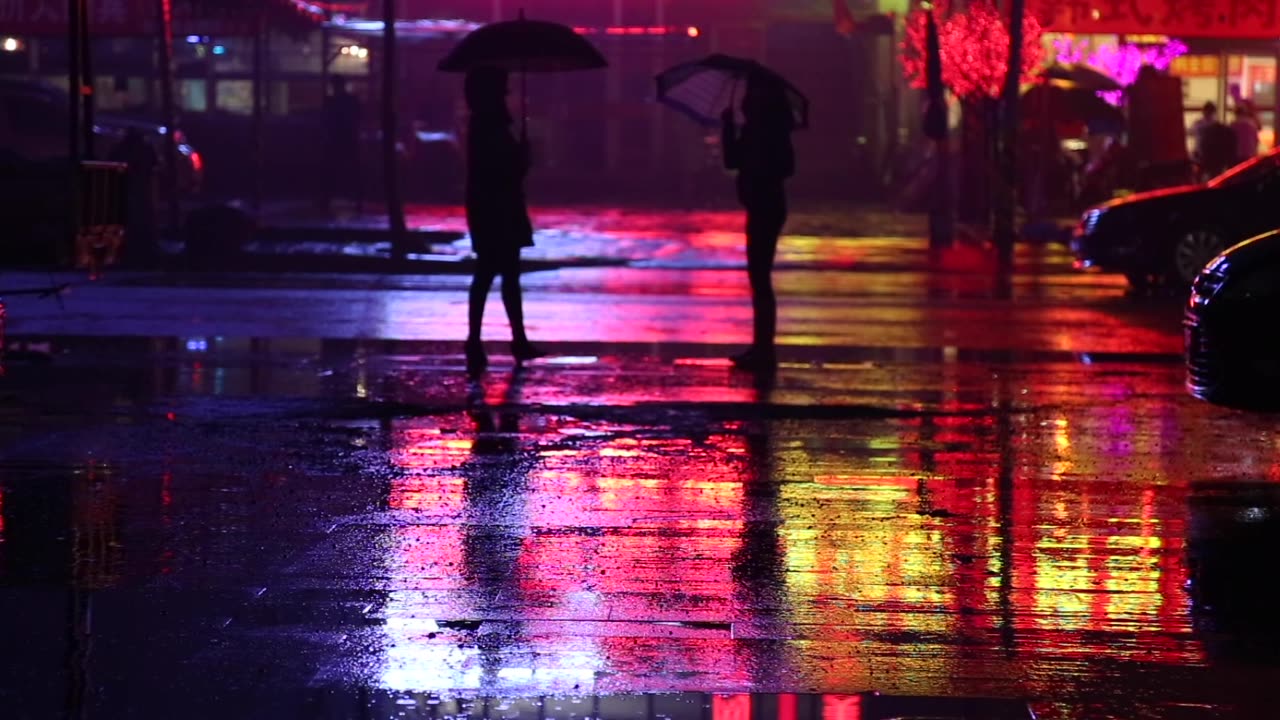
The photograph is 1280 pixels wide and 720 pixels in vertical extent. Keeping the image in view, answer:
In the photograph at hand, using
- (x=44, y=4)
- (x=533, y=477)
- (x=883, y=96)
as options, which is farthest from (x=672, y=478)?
(x=883, y=96)

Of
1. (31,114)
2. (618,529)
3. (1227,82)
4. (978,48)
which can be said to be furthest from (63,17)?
(1227,82)

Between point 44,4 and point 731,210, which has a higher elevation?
point 44,4

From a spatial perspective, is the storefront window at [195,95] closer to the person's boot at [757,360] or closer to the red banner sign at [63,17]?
the red banner sign at [63,17]

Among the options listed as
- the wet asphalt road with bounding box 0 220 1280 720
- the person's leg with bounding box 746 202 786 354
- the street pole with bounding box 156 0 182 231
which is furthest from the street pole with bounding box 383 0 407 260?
the person's leg with bounding box 746 202 786 354

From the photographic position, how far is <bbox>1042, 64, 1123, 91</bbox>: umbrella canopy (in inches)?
1335

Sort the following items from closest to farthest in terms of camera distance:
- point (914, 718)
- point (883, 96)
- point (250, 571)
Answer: point (914, 718)
point (250, 571)
point (883, 96)

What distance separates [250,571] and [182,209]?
85.8ft

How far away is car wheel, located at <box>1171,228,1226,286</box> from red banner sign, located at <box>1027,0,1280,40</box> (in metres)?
11.1

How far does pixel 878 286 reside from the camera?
67.7 feet

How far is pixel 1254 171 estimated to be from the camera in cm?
1950

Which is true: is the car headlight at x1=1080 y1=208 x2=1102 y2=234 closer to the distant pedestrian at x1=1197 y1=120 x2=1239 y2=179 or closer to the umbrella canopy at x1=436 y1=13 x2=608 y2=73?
the umbrella canopy at x1=436 y1=13 x2=608 y2=73

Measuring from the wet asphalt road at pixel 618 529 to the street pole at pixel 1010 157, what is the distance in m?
8.69

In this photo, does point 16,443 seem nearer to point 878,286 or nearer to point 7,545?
point 7,545

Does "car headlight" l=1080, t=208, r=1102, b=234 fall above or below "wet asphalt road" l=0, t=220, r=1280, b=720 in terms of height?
above
